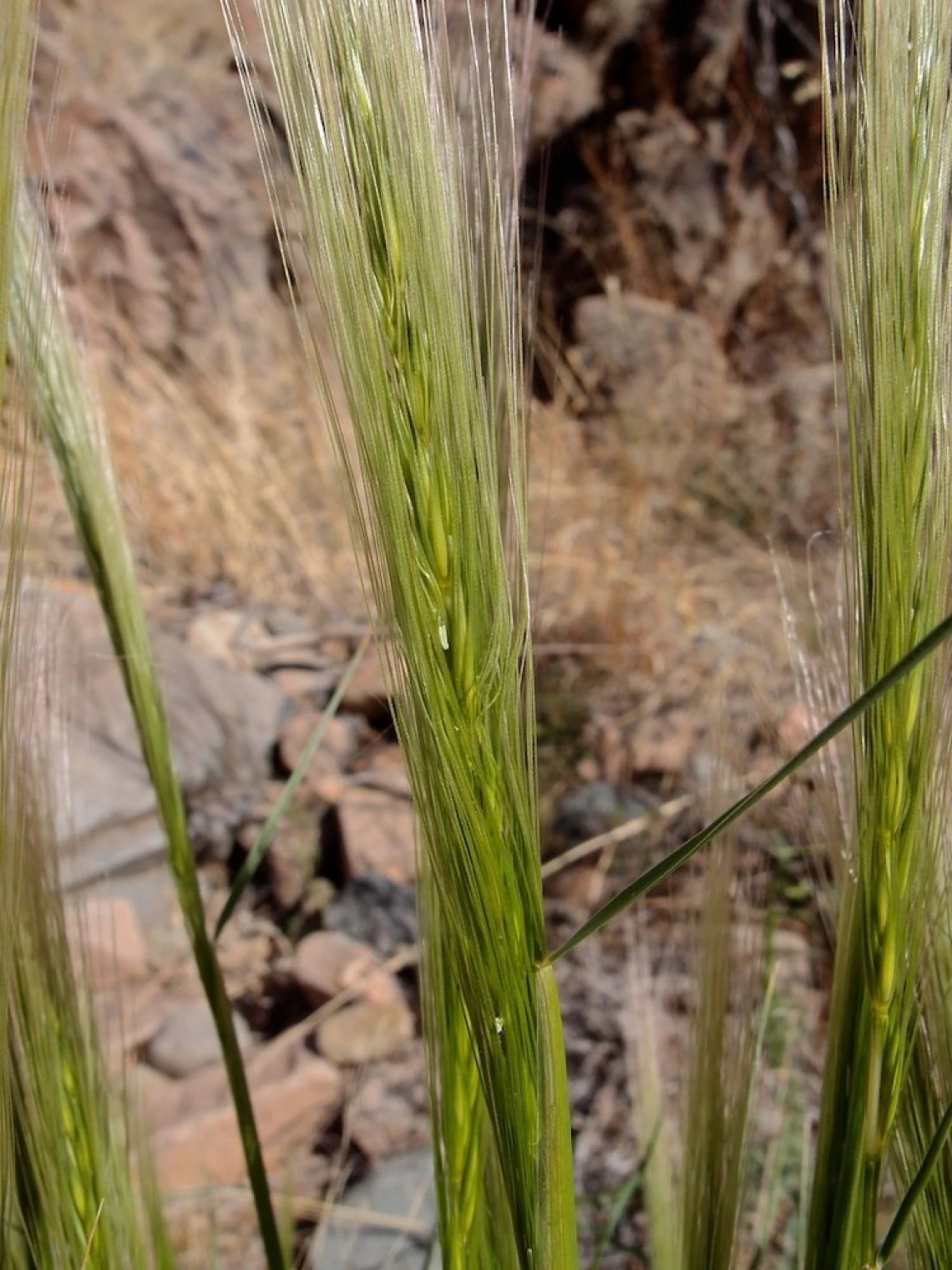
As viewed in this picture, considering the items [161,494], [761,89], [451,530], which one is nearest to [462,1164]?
[451,530]

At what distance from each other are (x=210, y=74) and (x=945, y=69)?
3789 millimetres

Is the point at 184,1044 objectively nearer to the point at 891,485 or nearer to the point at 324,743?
the point at 324,743

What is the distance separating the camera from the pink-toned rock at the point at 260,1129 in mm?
1286

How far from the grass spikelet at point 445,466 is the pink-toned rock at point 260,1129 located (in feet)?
3.14

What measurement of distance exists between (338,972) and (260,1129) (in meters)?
0.27

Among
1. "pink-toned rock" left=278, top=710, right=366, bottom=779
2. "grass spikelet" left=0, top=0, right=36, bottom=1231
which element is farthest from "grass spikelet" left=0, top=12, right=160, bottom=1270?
"pink-toned rock" left=278, top=710, right=366, bottom=779

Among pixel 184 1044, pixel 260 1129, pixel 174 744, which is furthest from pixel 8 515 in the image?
pixel 174 744

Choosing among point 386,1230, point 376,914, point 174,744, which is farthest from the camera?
point 174,744

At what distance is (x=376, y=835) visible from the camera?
1.75 metres

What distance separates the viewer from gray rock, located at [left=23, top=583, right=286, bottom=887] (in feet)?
5.59

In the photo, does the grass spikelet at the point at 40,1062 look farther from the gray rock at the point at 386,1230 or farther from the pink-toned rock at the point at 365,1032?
the pink-toned rock at the point at 365,1032

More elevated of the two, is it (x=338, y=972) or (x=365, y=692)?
(x=365, y=692)

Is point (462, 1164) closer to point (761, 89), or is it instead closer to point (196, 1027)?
point (196, 1027)

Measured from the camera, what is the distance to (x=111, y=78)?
3727mm
